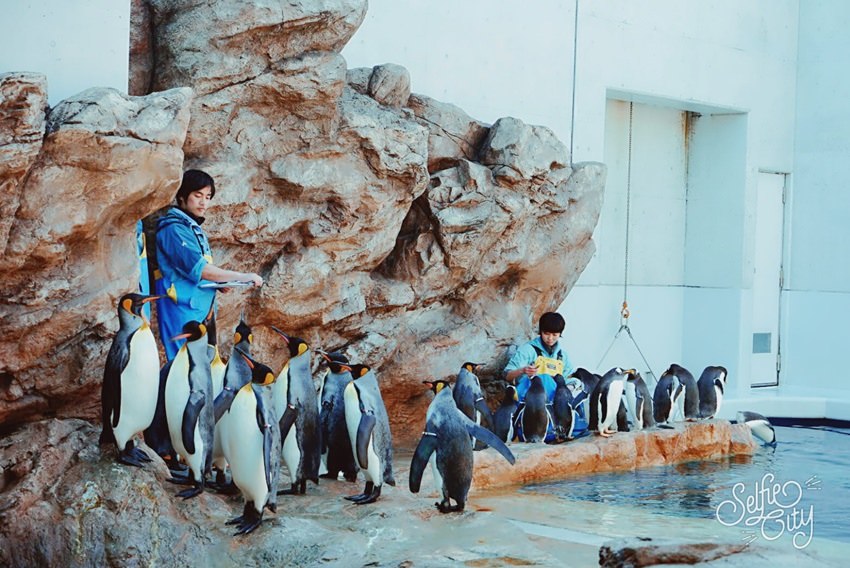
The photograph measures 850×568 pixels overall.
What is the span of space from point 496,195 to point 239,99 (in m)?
2.43

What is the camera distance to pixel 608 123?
11.9m

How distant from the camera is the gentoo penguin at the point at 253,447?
5105mm

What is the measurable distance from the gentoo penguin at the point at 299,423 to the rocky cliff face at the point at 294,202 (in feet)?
3.05

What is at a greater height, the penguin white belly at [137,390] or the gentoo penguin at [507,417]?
the penguin white belly at [137,390]

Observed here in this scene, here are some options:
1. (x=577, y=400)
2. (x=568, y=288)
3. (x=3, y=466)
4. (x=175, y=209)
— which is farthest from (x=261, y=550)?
(x=568, y=288)

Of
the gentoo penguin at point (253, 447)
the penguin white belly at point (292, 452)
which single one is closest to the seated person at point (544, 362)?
the penguin white belly at point (292, 452)

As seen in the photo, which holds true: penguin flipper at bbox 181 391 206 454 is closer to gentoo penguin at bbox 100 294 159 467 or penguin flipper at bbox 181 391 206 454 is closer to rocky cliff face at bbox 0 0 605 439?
gentoo penguin at bbox 100 294 159 467

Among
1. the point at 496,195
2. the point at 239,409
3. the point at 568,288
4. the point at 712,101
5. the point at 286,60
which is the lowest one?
the point at 239,409

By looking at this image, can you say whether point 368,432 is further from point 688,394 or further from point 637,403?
point 688,394

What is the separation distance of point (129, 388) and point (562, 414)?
12.4ft

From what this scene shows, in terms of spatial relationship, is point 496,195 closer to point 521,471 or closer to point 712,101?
point 521,471

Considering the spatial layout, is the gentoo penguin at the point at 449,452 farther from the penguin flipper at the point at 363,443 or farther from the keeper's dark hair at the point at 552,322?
the keeper's dark hair at the point at 552,322

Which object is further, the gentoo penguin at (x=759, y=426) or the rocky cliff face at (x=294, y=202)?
the gentoo penguin at (x=759, y=426)

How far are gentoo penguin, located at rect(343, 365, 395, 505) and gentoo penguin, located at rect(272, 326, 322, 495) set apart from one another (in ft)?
0.65
